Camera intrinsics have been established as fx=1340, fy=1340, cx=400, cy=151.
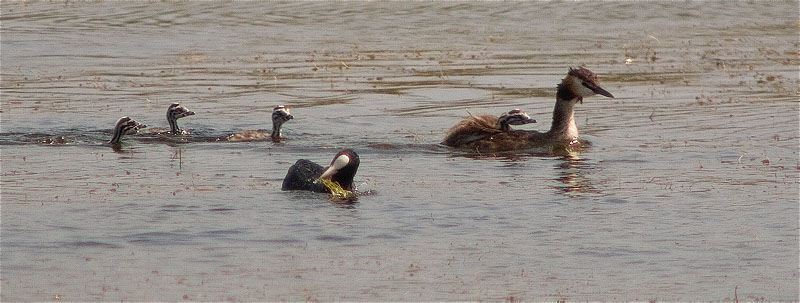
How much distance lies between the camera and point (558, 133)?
1925cm

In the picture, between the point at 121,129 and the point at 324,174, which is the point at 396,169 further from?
the point at 121,129

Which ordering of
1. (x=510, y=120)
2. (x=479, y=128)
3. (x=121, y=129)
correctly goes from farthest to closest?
(x=121, y=129), (x=510, y=120), (x=479, y=128)

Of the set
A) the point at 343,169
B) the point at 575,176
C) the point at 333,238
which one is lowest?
the point at 575,176

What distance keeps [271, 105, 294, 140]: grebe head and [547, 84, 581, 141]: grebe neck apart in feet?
12.9

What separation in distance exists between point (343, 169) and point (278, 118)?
5566mm

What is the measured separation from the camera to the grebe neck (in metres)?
19.2

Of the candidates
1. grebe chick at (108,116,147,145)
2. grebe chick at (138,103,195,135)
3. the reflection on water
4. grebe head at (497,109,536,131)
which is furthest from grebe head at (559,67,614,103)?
grebe chick at (108,116,147,145)

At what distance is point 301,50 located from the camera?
31.9m

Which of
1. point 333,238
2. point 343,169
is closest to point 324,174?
point 343,169

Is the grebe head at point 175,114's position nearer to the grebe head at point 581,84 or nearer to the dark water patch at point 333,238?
the grebe head at point 581,84

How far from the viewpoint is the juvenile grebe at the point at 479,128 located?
18953mm

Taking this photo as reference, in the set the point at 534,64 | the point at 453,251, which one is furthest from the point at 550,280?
the point at 534,64

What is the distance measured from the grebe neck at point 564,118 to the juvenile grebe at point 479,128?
1.29ft

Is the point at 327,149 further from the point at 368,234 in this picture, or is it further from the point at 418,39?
the point at 418,39
